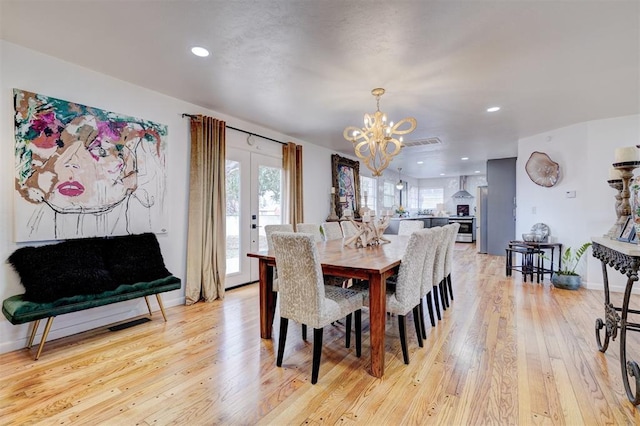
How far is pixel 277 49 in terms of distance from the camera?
7.90ft

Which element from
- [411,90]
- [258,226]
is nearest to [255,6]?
[411,90]

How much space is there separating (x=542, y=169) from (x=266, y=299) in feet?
17.1

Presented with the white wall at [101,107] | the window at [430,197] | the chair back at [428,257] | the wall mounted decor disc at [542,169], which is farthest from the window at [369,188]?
the chair back at [428,257]

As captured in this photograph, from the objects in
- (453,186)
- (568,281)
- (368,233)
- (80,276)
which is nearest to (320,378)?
(368,233)

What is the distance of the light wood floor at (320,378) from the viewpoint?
5.59ft

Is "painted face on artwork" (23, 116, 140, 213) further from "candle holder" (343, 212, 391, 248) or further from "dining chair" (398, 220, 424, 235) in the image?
"dining chair" (398, 220, 424, 235)

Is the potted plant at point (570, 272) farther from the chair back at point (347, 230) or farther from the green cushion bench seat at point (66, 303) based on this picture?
the green cushion bench seat at point (66, 303)

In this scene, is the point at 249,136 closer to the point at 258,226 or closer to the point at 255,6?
the point at 258,226

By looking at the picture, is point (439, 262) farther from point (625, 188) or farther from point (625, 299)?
point (625, 188)

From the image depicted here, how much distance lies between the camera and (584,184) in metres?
4.48

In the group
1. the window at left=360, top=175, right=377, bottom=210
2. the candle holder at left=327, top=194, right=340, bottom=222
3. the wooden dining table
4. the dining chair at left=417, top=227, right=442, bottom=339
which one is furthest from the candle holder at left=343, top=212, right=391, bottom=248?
the window at left=360, top=175, right=377, bottom=210

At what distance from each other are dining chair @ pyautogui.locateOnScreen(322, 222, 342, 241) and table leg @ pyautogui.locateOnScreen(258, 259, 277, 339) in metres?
1.47

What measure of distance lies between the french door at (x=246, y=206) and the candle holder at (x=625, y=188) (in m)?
4.13

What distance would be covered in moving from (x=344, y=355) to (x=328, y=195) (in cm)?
417
